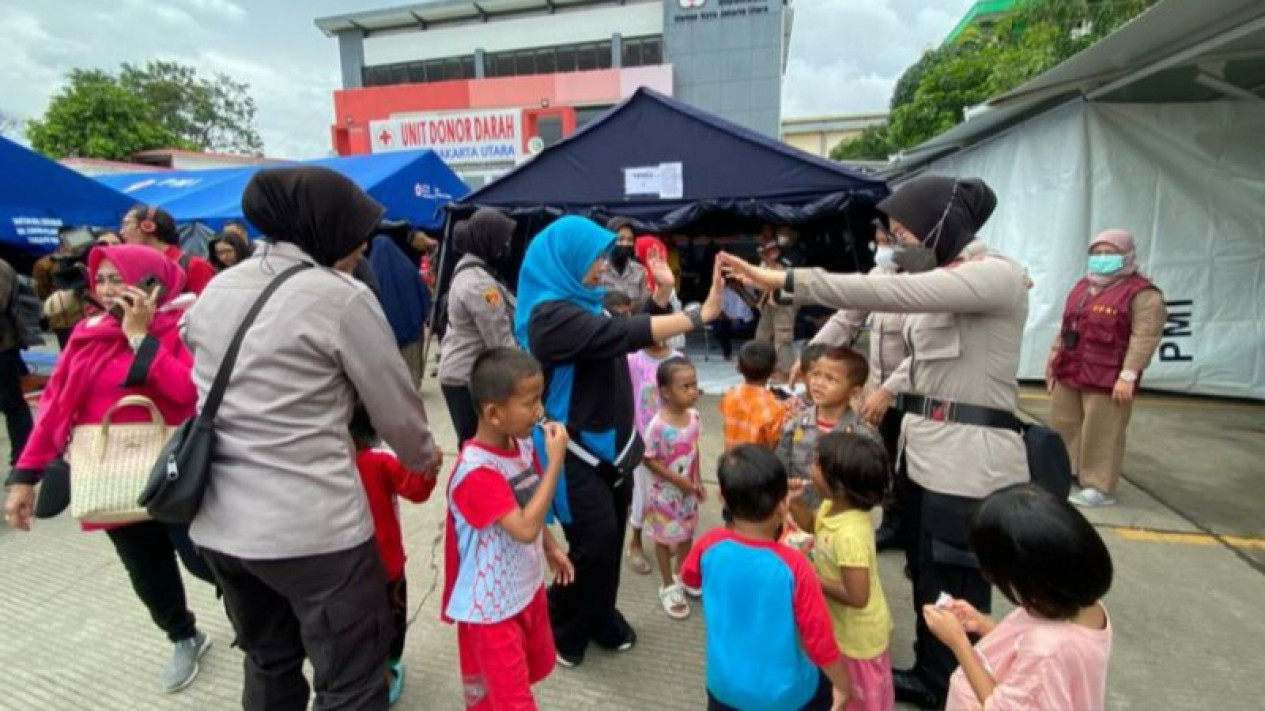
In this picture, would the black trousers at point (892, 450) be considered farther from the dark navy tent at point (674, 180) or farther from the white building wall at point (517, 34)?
the white building wall at point (517, 34)

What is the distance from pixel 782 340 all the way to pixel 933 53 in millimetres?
29581

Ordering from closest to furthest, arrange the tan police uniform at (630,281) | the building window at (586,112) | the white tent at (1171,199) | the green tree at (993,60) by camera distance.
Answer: the tan police uniform at (630,281), the white tent at (1171,199), the green tree at (993,60), the building window at (586,112)

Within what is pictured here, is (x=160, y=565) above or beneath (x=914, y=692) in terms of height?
above

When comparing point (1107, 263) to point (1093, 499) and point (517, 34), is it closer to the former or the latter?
point (1093, 499)

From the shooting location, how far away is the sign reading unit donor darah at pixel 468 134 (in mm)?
28797

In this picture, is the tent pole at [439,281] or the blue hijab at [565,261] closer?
the blue hijab at [565,261]

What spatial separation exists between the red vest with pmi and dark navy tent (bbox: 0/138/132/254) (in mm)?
9195

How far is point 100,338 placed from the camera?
6.63 feet

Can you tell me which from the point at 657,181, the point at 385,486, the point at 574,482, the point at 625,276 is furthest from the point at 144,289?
the point at 657,181

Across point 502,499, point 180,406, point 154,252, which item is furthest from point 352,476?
point 154,252

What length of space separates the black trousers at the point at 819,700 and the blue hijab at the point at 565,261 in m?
1.29

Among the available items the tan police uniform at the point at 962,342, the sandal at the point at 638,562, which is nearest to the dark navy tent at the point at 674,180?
the sandal at the point at 638,562

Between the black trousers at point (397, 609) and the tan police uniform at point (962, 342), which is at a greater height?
the tan police uniform at point (962, 342)

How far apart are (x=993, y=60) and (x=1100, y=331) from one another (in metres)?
17.4
